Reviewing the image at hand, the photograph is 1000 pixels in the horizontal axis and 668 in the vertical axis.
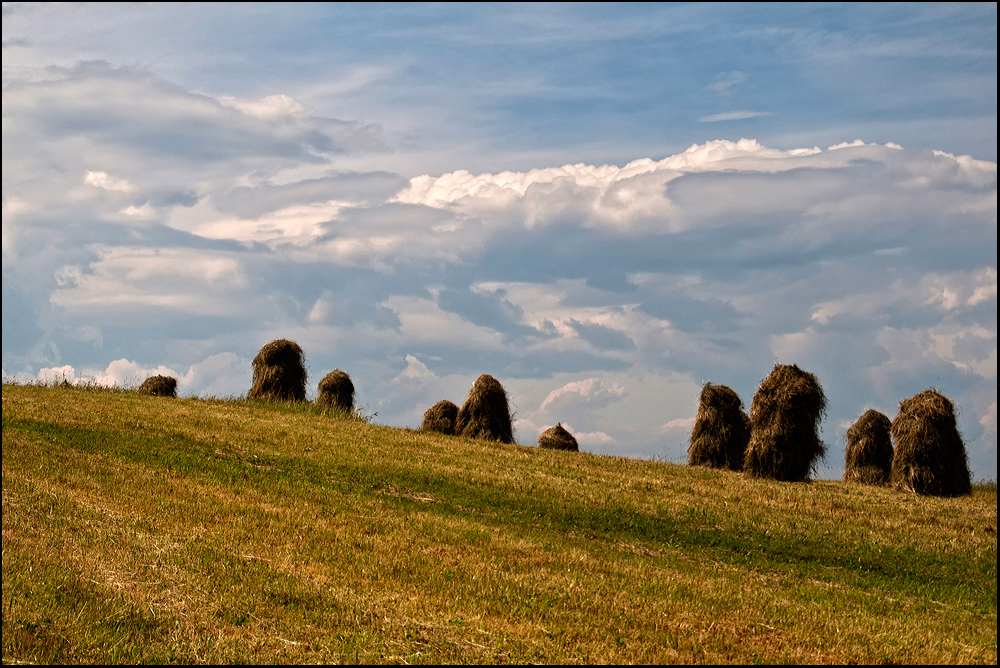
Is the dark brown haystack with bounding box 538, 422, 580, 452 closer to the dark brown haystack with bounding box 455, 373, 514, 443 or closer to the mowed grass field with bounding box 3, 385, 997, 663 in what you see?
the dark brown haystack with bounding box 455, 373, 514, 443

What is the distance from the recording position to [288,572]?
552 inches

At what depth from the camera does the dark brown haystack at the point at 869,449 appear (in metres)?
32.7

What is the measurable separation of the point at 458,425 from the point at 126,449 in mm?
16624

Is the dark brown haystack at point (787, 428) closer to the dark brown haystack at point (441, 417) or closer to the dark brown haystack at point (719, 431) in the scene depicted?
the dark brown haystack at point (719, 431)

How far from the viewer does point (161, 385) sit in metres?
45.7

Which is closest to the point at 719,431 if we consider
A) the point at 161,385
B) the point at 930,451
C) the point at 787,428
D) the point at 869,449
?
the point at 787,428

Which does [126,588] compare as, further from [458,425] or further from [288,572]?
[458,425]

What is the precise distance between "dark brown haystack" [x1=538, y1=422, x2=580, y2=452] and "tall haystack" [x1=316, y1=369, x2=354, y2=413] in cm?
1008

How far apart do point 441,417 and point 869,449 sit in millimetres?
19750

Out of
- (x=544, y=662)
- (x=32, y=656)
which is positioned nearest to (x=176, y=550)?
(x=32, y=656)

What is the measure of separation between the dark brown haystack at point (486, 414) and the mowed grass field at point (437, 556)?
23.7 feet

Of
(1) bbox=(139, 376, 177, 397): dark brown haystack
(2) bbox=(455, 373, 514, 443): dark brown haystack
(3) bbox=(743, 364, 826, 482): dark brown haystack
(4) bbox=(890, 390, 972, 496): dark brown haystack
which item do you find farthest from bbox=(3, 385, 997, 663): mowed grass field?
(1) bbox=(139, 376, 177, 397): dark brown haystack

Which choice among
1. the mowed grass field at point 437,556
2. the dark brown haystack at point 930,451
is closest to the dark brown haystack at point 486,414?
the mowed grass field at point 437,556

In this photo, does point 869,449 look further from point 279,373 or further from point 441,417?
point 279,373
